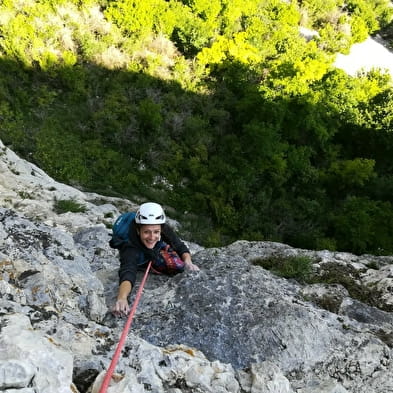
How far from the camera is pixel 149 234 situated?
457 centimetres

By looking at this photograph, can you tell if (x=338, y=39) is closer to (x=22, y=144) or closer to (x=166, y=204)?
(x=166, y=204)

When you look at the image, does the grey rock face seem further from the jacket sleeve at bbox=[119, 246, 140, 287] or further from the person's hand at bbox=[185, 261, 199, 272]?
the jacket sleeve at bbox=[119, 246, 140, 287]

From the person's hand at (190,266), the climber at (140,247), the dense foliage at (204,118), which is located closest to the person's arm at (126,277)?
the climber at (140,247)

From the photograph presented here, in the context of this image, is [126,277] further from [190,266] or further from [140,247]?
[190,266]

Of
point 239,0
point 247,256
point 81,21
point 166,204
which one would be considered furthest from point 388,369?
point 239,0

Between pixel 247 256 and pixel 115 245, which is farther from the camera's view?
pixel 247 256

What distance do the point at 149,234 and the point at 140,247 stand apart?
0.76 ft

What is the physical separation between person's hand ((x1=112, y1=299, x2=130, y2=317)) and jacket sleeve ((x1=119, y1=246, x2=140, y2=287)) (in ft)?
0.97

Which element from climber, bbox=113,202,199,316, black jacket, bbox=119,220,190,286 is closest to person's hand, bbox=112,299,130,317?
climber, bbox=113,202,199,316

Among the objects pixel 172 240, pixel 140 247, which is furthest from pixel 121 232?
pixel 172 240

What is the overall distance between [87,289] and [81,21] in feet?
56.8

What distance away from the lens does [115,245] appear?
4719 millimetres

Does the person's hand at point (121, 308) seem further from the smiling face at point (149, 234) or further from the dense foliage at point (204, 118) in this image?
the dense foliage at point (204, 118)

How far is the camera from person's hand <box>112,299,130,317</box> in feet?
13.3
